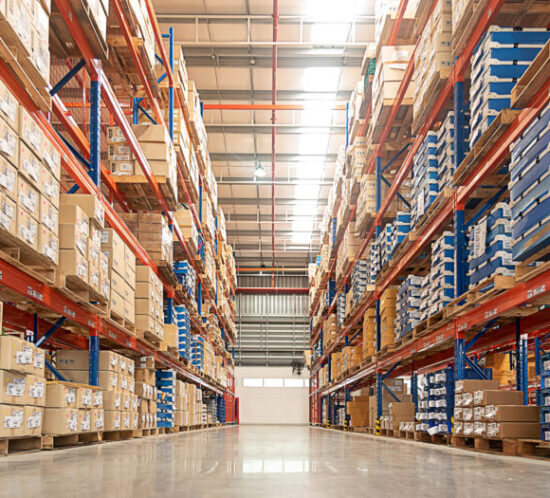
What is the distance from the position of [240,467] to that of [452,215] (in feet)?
13.8

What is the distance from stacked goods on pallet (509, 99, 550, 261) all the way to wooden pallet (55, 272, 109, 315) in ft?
12.0

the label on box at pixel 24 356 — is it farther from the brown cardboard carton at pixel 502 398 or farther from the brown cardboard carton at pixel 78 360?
the brown cardboard carton at pixel 502 398

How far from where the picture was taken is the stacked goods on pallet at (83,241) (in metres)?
5.40

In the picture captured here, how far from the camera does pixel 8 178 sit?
419 centimetres

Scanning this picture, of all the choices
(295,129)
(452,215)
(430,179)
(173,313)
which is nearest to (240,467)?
(452,215)

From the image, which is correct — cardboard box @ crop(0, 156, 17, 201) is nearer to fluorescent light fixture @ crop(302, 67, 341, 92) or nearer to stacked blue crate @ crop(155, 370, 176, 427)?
stacked blue crate @ crop(155, 370, 176, 427)

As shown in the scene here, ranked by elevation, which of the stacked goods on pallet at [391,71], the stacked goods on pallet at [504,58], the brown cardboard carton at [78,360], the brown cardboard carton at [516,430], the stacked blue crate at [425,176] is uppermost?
the stacked goods on pallet at [391,71]

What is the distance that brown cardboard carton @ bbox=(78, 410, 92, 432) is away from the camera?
5761 mm

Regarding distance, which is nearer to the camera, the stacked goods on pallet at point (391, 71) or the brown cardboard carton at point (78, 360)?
the brown cardboard carton at point (78, 360)

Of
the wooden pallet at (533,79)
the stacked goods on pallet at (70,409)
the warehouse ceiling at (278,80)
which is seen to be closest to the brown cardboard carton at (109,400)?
the stacked goods on pallet at (70,409)

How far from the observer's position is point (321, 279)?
18703 millimetres

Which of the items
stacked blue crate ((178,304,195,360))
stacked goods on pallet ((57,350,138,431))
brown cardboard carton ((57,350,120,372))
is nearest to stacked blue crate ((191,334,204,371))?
stacked blue crate ((178,304,195,360))

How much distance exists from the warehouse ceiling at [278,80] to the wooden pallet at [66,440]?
8.74 m

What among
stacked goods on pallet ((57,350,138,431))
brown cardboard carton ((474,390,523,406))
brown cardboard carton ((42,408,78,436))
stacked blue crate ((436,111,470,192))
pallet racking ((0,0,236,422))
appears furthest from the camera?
stacked blue crate ((436,111,470,192))
